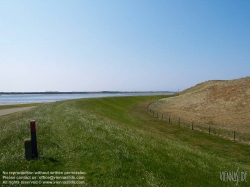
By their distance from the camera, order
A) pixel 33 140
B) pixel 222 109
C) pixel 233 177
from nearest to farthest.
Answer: pixel 33 140
pixel 233 177
pixel 222 109

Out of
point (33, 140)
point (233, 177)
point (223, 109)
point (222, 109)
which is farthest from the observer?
point (222, 109)

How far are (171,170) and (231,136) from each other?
24642 millimetres

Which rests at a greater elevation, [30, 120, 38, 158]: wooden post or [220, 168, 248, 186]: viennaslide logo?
[30, 120, 38, 158]: wooden post

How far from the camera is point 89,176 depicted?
372 inches

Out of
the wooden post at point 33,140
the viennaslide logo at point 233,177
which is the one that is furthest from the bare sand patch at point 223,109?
the wooden post at point 33,140

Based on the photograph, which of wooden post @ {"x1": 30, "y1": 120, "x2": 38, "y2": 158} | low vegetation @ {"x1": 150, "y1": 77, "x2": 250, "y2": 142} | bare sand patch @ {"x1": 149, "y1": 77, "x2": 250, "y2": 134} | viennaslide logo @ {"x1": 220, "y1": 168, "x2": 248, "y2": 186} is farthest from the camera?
bare sand patch @ {"x1": 149, "y1": 77, "x2": 250, "y2": 134}

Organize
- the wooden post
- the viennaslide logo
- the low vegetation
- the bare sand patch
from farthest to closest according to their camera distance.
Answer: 1. the bare sand patch
2. the low vegetation
3. the wooden post
4. the viennaslide logo

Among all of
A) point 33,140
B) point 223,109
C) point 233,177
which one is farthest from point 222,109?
point 33,140

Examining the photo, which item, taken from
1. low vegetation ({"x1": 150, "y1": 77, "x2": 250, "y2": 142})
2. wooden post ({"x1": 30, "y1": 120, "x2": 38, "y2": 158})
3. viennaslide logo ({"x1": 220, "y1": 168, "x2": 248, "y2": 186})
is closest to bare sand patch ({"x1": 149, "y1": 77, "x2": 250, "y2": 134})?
low vegetation ({"x1": 150, "y1": 77, "x2": 250, "y2": 142})

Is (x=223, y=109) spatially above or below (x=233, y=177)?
below

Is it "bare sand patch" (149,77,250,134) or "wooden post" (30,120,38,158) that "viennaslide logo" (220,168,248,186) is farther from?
"bare sand patch" (149,77,250,134)

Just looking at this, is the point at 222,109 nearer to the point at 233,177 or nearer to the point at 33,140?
the point at 233,177

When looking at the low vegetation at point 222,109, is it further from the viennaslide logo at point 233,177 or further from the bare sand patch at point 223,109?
the viennaslide logo at point 233,177

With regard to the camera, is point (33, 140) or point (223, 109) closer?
point (33, 140)
